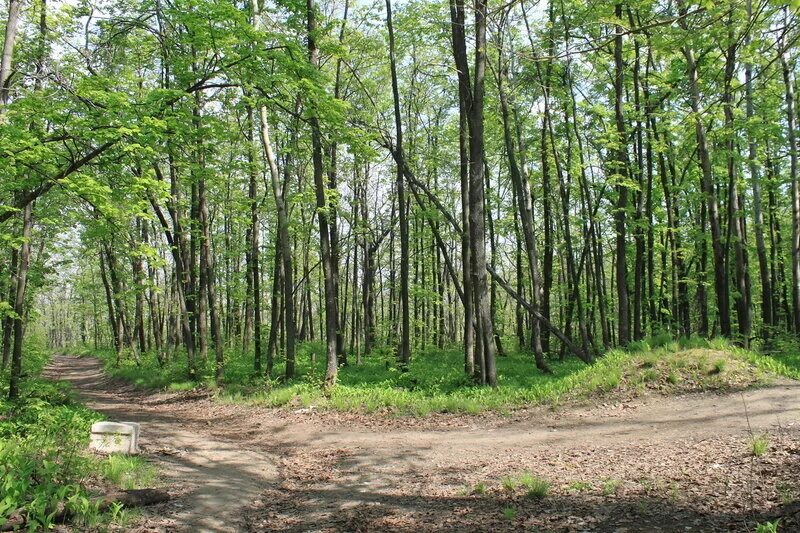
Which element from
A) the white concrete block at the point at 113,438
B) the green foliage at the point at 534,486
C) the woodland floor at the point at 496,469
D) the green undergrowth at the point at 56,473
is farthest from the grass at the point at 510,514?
the white concrete block at the point at 113,438

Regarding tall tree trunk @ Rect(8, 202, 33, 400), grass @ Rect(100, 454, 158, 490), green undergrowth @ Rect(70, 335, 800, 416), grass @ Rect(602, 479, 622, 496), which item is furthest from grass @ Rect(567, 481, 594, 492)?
tall tree trunk @ Rect(8, 202, 33, 400)

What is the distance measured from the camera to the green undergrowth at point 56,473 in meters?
4.36

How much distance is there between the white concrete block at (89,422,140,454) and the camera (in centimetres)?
723

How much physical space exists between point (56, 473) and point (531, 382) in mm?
11276

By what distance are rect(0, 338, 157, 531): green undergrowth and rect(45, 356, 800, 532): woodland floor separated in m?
0.51

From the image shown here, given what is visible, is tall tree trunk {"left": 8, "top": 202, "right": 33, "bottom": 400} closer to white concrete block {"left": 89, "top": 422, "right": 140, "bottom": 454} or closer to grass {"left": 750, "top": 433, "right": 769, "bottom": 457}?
white concrete block {"left": 89, "top": 422, "right": 140, "bottom": 454}

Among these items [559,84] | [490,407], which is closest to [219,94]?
[559,84]

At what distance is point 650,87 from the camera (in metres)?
18.9

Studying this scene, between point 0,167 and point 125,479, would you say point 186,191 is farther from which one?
point 125,479

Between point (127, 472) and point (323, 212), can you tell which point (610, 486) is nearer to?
point (127, 472)

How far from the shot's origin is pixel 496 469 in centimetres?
671

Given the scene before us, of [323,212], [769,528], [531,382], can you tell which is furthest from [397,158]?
[769,528]

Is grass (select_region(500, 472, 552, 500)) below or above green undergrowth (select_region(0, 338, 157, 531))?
below

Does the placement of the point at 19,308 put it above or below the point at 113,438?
above
